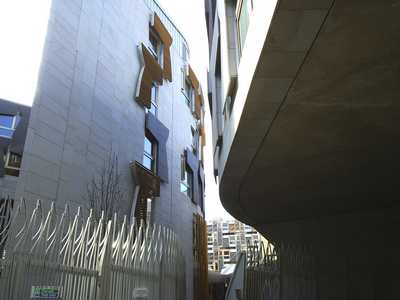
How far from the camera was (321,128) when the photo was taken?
9156 millimetres

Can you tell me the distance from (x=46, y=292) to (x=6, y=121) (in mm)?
9274

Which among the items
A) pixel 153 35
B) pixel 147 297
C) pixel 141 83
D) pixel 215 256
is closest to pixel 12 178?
pixel 147 297

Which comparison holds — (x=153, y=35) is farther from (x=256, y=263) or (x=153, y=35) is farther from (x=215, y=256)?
(x=215, y=256)

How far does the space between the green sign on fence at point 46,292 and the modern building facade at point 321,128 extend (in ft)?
14.0

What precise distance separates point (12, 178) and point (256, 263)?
762 cm

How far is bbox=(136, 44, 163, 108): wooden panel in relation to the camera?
22853 mm

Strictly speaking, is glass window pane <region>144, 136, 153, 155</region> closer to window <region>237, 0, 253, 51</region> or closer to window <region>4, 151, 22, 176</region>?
window <region>4, 151, 22, 176</region>

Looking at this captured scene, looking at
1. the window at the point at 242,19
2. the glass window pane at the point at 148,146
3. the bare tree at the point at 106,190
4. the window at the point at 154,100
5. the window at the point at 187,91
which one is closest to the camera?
the window at the point at 242,19

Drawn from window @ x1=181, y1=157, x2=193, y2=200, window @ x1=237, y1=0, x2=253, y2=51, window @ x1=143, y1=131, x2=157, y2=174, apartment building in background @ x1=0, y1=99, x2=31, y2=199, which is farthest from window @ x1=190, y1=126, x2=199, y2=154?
window @ x1=237, y1=0, x2=253, y2=51

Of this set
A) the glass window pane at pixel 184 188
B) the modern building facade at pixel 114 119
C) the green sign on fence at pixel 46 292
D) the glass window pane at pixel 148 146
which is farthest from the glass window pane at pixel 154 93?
the green sign on fence at pixel 46 292

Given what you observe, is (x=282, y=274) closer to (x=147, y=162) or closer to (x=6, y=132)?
(x=6, y=132)

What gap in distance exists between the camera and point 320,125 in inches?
354

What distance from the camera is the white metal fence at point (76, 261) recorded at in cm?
592

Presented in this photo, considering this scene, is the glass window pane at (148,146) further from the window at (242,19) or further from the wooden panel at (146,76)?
the window at (242,19)
